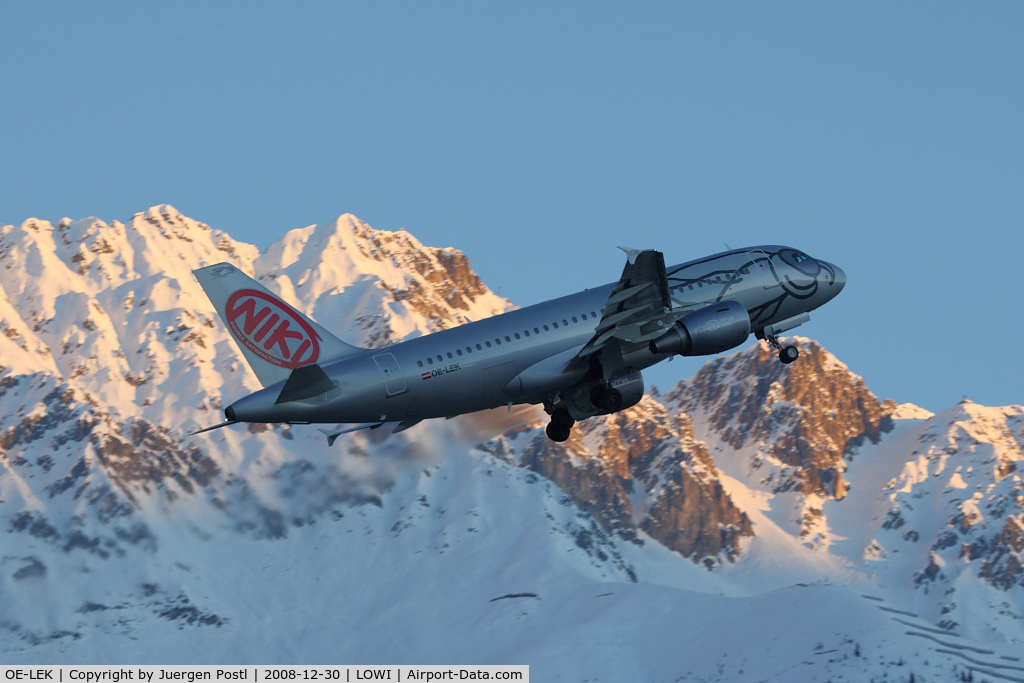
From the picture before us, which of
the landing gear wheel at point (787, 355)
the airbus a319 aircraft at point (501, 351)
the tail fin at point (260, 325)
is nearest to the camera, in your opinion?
the airbus a319 aircraft at point (501, 351)

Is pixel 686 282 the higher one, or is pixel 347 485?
pixel 347 485

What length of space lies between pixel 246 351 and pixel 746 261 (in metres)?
24.1

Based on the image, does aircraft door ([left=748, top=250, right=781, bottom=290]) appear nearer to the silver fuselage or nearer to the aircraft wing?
the silver fuselage

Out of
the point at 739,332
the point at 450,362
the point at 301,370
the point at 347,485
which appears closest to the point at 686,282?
the point at 739,332

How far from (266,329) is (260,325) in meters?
0.28

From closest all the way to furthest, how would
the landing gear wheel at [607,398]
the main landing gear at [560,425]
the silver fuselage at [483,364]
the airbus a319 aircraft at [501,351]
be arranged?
the silver fuselage at [483,364] < the airbus a319 aircraft at [501,351] < the landing gear wheel at [607,398] < the main landing gear at [560,425]

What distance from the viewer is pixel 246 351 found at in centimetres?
6322

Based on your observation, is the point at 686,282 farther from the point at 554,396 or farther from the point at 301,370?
the point at 301,370

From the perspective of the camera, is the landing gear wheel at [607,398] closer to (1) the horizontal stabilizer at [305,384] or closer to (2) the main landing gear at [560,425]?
(2) the main landing gear at [560,425]

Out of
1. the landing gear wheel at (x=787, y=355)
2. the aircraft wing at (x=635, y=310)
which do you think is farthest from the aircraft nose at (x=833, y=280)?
the aircraft wing at (x=635, y=310)

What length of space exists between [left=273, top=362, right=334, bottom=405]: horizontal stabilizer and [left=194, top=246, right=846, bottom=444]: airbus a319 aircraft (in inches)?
1.8

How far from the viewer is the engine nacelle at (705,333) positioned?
66.9 metres

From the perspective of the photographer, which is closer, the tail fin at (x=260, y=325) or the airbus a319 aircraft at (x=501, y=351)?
the airbus a319 aircraft at (x=501, y=351)

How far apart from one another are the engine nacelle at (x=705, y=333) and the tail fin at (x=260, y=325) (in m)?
14.6
